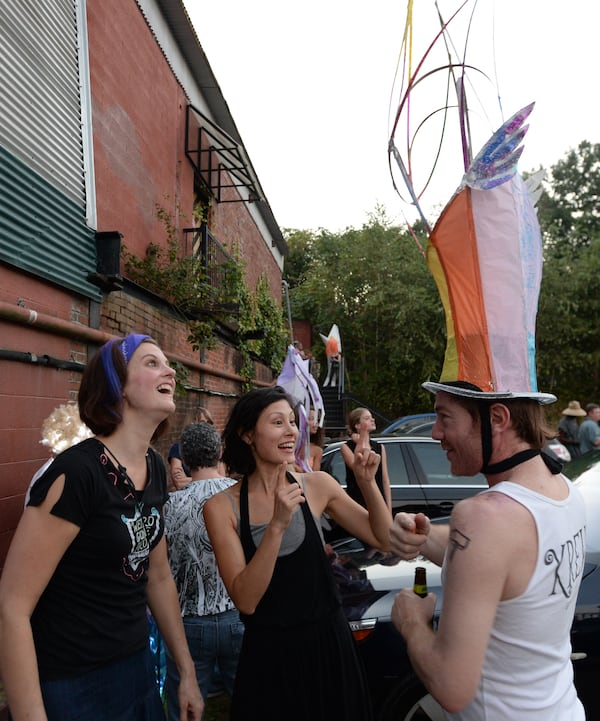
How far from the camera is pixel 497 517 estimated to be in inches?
57.3

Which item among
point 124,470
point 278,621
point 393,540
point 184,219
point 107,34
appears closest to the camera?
point 124,470

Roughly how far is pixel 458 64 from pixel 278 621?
6.82 ft

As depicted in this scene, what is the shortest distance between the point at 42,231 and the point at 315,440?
126 inches

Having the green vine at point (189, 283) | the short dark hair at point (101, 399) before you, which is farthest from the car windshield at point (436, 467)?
the short dark hair at point (101, 399)

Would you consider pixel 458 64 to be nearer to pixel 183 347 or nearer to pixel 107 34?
pixel 107 34

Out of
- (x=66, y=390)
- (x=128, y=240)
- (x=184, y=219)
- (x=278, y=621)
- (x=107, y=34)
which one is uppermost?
(x=107, y=34)

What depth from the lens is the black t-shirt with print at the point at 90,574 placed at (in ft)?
5.55

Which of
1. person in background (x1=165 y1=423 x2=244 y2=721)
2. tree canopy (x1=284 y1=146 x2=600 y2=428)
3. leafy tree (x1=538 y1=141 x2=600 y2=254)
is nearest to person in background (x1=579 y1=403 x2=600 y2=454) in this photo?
person in background (x1=165 y1=423 x2=244 y2=721)

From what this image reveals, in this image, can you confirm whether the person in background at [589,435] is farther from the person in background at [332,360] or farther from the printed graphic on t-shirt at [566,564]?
the person in background at [332,360]

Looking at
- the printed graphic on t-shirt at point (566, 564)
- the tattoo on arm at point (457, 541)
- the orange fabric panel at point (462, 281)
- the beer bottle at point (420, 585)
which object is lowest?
the beer bottle at point (420, 585)

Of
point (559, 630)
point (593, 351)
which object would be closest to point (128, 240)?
point (559, 630)

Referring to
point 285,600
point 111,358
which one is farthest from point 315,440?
point 111,358

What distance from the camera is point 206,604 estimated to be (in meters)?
3.06

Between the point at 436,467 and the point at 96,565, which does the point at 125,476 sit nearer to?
the point at 96,565
